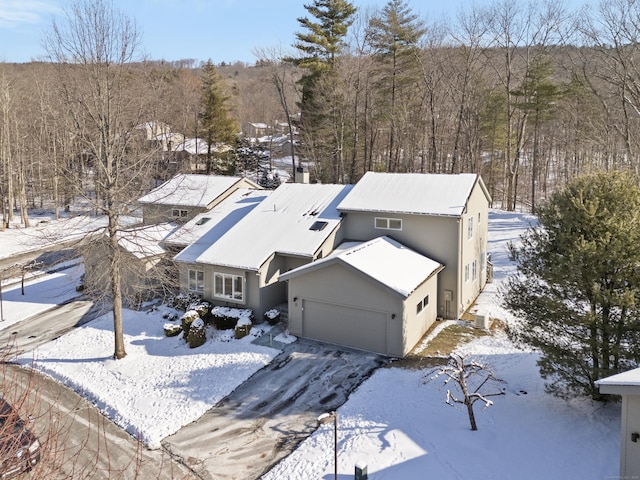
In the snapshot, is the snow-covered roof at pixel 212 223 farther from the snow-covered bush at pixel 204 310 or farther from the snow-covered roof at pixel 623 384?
the snow-covered roof at pixel 623 384

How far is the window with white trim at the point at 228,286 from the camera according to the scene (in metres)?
19.7

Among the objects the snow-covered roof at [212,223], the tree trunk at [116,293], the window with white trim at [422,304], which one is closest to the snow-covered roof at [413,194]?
the window with white trim at [422,304]

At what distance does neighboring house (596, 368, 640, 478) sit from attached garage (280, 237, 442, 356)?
287 inches

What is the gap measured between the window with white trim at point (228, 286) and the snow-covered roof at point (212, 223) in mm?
1742

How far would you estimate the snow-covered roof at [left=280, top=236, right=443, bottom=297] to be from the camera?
16.5 m

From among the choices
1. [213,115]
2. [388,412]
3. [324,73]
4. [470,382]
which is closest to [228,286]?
[388,412]

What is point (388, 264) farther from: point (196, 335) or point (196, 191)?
point (196, 191)

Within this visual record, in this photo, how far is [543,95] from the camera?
3641 centimetres

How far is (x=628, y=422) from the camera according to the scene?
9273 millimetres

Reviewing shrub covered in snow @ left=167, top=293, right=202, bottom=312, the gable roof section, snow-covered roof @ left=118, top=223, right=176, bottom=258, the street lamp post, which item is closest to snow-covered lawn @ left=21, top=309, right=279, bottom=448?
shrub covered in snow @ left=167, top=293, right=202, bottom=312

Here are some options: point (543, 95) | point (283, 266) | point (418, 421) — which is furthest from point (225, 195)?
point (543, 95)

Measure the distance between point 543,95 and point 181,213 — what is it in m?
28.5

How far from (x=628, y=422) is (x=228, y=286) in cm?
1469

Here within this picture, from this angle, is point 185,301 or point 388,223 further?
point 388,223
